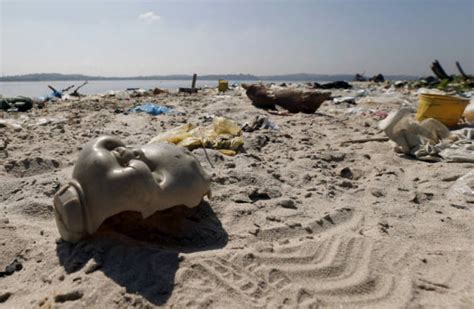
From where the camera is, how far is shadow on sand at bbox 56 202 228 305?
1.82 meters

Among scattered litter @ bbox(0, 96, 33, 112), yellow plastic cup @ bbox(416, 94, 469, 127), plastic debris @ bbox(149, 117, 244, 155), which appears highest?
yellow plastic cup @ bbox(416, 94, 469, 127)

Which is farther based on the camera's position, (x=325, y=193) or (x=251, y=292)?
(x=325, y=193)

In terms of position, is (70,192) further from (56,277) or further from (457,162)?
(457,162)

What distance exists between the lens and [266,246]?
87.0 inches

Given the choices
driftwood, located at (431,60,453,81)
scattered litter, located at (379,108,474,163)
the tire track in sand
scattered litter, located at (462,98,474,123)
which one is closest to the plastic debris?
scattered litter, located at (379,108,474,163)

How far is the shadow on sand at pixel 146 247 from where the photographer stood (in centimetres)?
182

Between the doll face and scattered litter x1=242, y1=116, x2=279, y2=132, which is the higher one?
the doll face

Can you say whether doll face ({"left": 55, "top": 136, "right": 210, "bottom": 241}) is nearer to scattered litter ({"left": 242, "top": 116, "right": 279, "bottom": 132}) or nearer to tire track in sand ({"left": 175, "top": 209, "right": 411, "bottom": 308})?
tire track in sand ({"left": 175, "top": 209, "right": 411, "bottom": 308})

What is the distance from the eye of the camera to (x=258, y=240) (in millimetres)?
2312

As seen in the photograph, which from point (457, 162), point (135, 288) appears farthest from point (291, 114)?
point (135, 288)

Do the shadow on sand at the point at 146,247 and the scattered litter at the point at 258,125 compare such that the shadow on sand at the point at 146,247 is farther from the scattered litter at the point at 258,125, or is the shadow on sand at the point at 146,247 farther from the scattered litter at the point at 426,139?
the scattered litter at the point at 258,125

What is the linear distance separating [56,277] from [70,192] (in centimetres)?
43

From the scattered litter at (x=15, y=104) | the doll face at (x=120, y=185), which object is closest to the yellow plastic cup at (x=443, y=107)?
the doll face at (x=120, y=185)

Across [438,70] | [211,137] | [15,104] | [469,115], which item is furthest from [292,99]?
[438,70]
